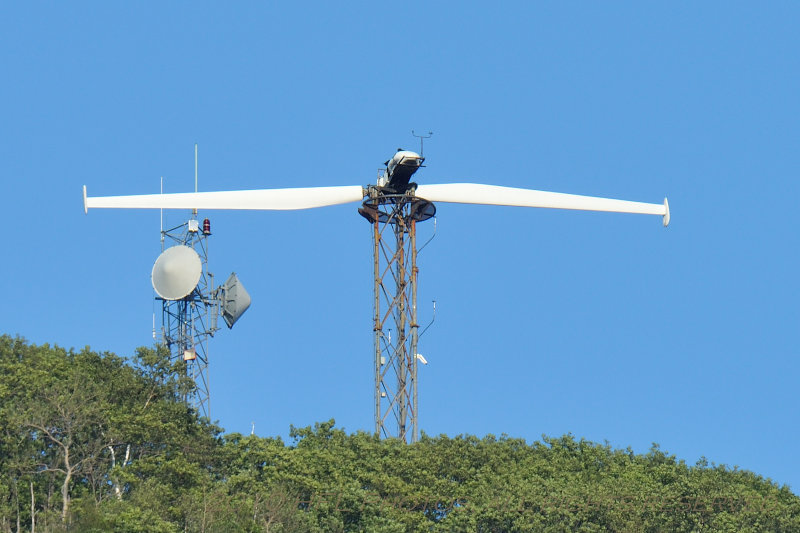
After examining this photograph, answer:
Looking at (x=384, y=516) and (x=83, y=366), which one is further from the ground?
(x=83, y=366)

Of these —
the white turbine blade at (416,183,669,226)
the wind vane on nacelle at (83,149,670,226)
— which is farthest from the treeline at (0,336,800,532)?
the white turbine blade at (416,183,669,226)


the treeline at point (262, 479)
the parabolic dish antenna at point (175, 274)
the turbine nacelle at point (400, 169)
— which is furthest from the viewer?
the parabolic dish antenna at point (175, 274)

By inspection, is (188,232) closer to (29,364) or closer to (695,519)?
(29,364)

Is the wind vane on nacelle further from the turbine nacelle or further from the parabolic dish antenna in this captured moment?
the parabolic dish antenna

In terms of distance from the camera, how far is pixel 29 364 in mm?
85938

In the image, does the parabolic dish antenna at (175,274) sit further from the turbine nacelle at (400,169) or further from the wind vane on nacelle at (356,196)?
the turbine nacelle at (400,169)

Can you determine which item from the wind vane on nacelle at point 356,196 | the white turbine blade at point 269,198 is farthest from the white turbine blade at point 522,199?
the white turbine blade at point 269,198

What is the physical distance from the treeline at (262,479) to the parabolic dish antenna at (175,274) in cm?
805

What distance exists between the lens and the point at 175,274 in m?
95.8

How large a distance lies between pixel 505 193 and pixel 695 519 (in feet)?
68.0

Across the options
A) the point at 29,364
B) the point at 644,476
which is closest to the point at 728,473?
the point at 644,476

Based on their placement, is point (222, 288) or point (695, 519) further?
point (222, 288)

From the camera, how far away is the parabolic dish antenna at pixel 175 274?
95.8m

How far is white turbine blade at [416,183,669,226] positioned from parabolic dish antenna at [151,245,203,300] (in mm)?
14217
